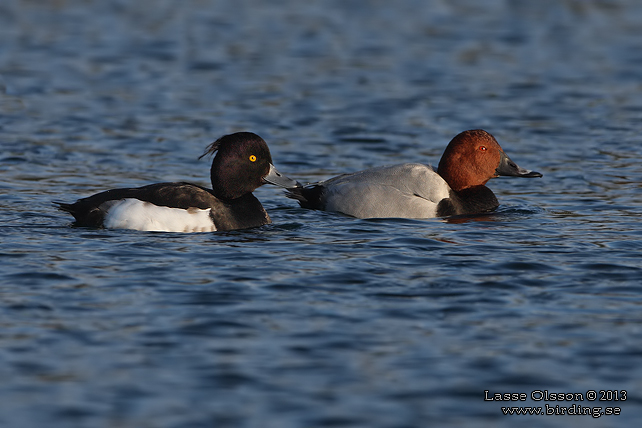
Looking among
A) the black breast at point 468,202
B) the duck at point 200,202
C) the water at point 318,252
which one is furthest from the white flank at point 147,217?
the black breast at point 468,202

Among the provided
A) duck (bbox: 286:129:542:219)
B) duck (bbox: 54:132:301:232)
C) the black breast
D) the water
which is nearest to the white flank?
duck (bbox: 54:132:301:232)

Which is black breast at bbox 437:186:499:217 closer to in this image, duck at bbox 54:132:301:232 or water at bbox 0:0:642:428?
water at bbox 0:0:642:428

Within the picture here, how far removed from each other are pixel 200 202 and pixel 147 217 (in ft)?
1.59

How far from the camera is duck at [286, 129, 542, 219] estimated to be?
991cm

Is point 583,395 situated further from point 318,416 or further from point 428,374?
point 318,416

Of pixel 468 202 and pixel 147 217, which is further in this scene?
pixel 468 202

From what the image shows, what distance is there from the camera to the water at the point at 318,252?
5.53 m

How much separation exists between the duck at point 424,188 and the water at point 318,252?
23 cm

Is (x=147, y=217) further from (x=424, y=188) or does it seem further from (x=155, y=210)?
(x=424, y=188)

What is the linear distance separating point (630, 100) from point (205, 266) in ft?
33.0

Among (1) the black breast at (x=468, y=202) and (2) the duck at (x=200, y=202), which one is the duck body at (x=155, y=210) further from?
(1) the black breast at (x=468, y=202)

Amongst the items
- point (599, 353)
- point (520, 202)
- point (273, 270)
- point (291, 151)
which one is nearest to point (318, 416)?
point (599, 353)

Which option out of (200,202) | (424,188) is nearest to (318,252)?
(200,202)

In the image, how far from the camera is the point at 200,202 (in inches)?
358
